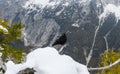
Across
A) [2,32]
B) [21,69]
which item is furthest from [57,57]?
[2,32]

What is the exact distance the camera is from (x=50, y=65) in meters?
5.19

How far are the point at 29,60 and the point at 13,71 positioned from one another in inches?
13.1

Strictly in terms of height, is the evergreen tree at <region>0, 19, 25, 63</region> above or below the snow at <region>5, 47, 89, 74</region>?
below

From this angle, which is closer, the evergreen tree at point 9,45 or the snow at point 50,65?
the snow at point 50,65

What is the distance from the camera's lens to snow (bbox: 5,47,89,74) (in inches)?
202

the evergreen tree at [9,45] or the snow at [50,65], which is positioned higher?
the snow at [50,65]

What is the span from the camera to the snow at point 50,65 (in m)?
5.12

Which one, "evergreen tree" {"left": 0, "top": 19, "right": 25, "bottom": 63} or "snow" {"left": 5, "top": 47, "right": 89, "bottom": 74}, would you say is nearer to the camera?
"snow" {"left": 5, "top": 47, "right": 89, "bottom": 74}

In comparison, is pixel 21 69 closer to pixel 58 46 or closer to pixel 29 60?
pixel 29 60

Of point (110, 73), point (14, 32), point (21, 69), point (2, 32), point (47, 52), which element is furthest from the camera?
point (110, 73)

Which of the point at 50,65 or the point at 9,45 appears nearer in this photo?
the point at 50,65

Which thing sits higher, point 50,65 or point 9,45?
point 50,65

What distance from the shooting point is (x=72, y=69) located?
17.0 ft

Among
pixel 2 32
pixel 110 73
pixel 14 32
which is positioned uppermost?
pixel 2 32
